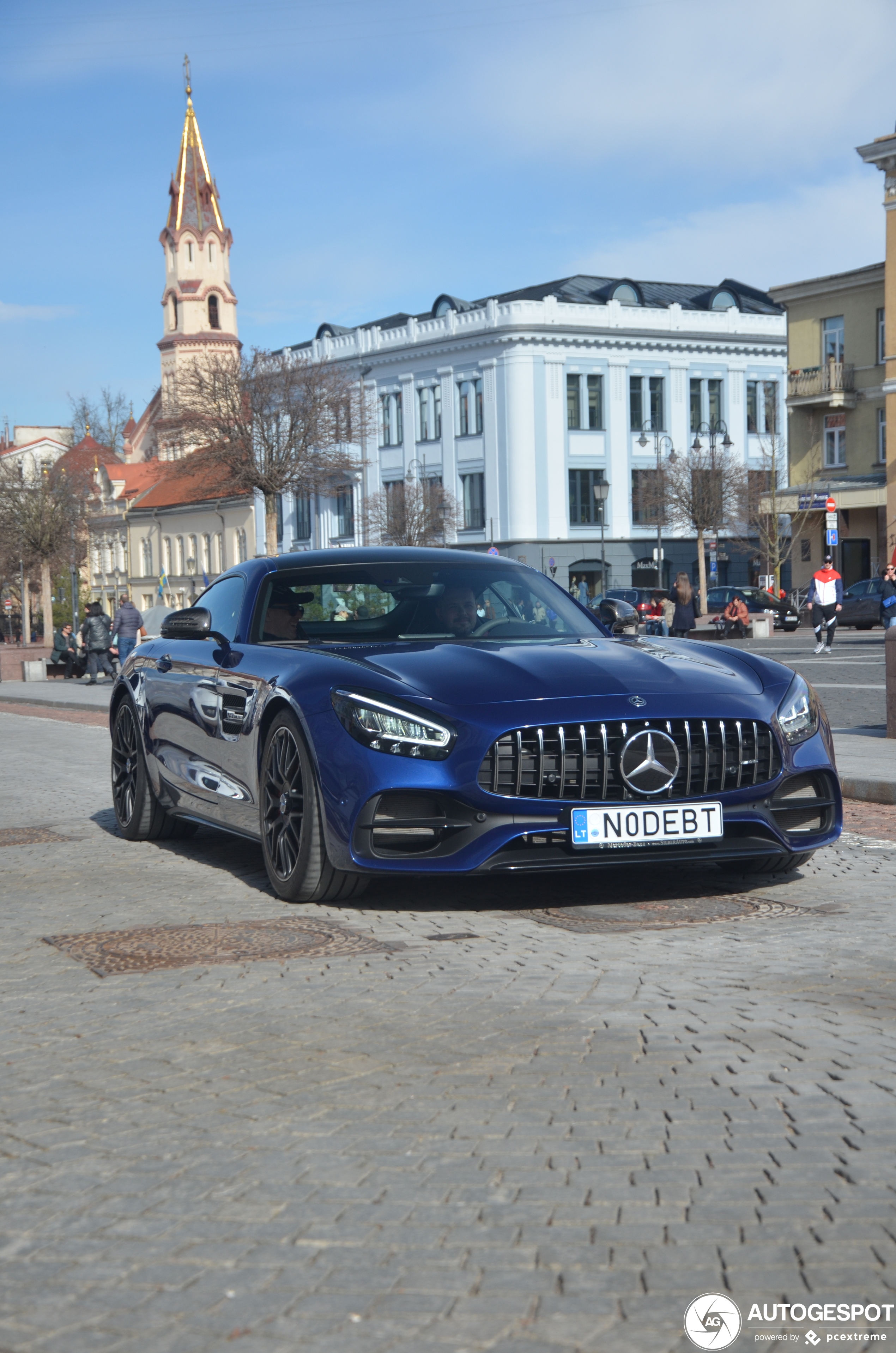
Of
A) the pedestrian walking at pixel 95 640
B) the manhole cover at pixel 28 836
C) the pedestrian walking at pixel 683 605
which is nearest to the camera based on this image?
the manhole cover at pixel 28 836

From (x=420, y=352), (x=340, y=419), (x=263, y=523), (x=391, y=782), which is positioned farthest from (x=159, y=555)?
(x=391, y=782)

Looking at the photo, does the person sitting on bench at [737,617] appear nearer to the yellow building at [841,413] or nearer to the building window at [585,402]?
the yellow building at [841,413]

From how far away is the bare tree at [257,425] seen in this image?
5544cm

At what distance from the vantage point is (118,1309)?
109 inches

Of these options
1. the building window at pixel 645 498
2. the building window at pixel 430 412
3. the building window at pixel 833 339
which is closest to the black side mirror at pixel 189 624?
the building window at pixel 833 339

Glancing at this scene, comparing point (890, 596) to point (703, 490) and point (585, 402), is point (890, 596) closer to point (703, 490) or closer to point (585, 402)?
point (703, 490)

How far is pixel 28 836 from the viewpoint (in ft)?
31.1

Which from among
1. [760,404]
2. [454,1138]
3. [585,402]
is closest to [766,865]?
[454,1138]

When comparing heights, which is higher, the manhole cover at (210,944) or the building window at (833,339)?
the building window at (833,339)

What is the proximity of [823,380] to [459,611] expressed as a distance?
52104mm

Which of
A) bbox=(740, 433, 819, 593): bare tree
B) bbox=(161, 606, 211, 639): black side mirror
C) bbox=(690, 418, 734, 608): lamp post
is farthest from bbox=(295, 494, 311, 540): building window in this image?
bbox=(161, 606, 211, 639): black side mirror

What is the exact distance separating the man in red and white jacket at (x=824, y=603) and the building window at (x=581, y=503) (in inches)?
1522

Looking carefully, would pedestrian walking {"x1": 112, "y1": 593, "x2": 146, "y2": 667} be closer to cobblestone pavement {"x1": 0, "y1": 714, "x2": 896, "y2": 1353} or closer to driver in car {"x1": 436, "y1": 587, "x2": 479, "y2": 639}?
driver in car {"x1": 436, "y1": 587, "x2": 479, "y2": 639}

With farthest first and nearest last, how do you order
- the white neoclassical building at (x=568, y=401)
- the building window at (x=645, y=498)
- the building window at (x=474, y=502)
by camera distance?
the building window at (x=474, y=502) < the white neoclassical building at (x=568, y=401) < the building window at (x=645, y=498)
